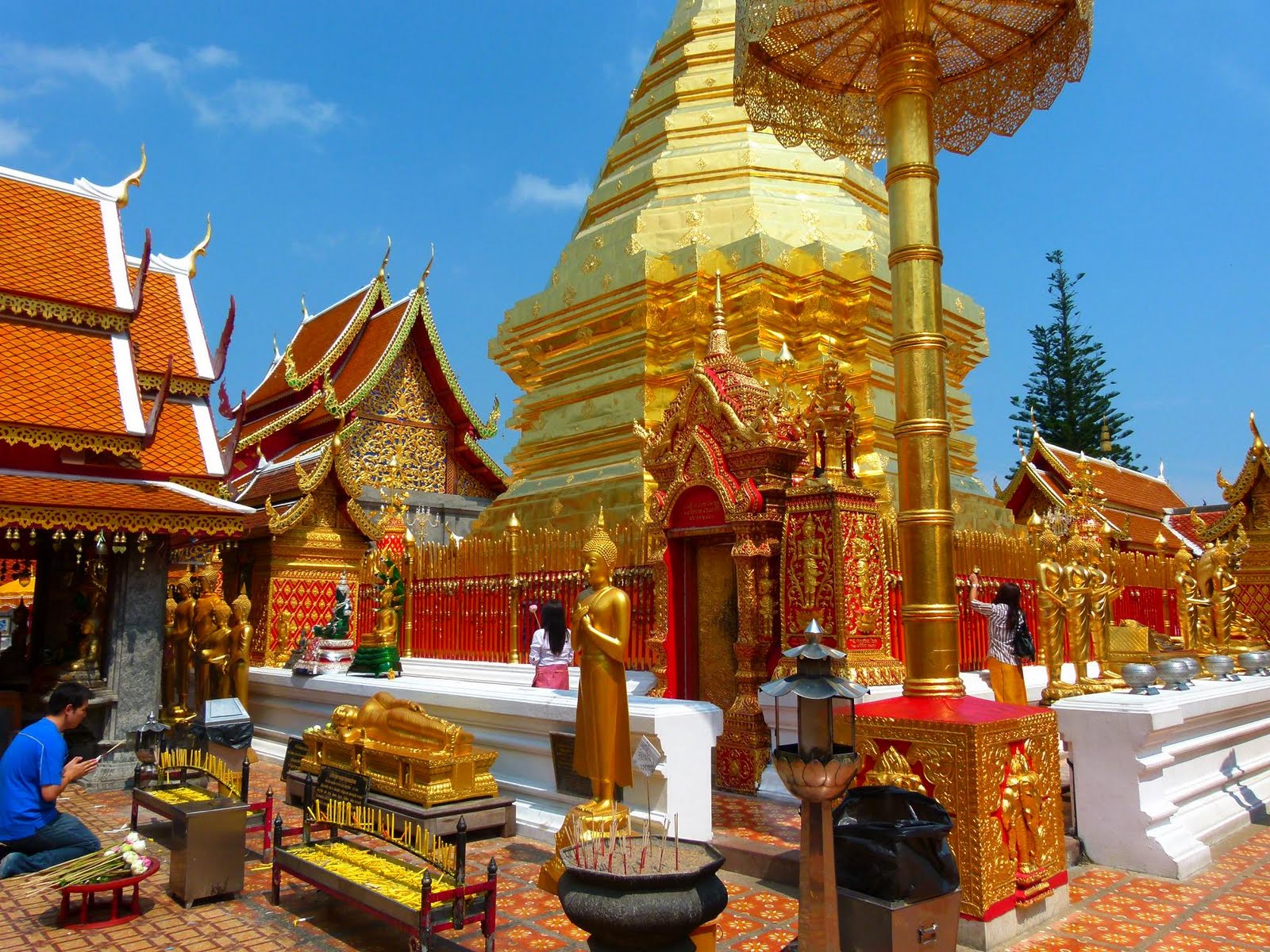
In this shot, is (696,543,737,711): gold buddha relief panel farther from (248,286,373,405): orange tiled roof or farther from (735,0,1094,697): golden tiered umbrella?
(248,286,373,405): orange tiled roof

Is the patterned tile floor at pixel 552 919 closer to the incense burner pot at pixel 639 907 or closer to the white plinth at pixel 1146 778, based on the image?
the white plinth at pixel 1146 778

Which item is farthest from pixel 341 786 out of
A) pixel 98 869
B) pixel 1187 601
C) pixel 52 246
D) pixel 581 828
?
pixel 1187 601

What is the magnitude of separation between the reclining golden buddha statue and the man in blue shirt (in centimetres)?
146

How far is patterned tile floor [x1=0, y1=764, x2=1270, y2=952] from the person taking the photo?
3816mm

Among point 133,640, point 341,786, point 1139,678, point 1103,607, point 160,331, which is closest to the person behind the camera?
point 341,786

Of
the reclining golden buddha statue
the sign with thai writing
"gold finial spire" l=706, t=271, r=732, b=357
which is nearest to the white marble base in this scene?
the reclining golden buddha statue

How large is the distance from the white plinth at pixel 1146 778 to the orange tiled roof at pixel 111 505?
22.4 feet

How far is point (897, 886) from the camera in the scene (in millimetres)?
3170

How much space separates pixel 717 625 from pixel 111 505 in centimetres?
503

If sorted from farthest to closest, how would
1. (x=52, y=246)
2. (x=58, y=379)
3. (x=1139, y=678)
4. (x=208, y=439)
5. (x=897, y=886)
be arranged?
1. (x=208, y=439)
2. (x=52, y=246)
3. (x=58, y=379)
4. (x=1139, y=678)
5. (x=897, y=886)

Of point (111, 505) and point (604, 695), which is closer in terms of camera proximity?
point (604, 695)

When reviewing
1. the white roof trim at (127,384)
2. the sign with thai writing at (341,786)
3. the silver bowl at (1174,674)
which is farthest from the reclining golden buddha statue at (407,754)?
the silver bowl at (1174,674)

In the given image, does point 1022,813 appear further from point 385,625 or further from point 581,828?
point 385,625

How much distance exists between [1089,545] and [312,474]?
8.58 metres
